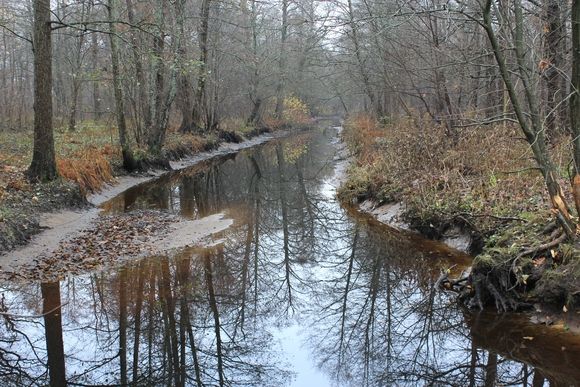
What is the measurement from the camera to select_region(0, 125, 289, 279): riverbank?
29.5 ft

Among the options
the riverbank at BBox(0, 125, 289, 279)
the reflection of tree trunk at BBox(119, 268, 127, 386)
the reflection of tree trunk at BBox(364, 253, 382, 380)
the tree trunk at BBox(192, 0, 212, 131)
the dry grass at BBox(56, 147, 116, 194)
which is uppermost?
the tree trunk at BBox(192, 0, 212, 131)

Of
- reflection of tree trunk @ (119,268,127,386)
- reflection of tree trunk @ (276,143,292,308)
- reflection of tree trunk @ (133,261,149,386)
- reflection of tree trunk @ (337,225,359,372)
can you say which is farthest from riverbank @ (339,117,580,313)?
reflection of tree trunk @ (119,268,127,386)

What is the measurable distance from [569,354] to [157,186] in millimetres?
14452

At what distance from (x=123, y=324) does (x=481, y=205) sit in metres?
6.28

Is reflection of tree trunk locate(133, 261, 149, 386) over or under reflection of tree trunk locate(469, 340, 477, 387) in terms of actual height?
over

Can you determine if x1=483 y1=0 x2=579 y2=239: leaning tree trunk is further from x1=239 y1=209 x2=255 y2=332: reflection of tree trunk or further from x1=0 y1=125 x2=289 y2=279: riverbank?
x1=0 y1=125 x2=289 y2=279: riverbank

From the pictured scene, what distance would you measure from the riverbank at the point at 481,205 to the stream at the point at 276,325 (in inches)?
16.5

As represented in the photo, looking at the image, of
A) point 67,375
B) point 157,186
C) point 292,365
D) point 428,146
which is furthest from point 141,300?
point 157,186

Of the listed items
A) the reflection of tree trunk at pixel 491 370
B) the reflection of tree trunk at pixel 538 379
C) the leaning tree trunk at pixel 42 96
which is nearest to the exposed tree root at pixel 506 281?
the reflection of tree trunk at pixel 491 370

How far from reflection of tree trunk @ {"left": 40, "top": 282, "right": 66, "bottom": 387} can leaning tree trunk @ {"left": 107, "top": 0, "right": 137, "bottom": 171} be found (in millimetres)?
10346

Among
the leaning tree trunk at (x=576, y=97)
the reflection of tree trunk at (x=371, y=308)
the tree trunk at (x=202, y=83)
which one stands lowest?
the reflection of tree trunk at (x=371, y=308)

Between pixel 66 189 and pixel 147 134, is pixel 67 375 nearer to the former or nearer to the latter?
pixel 66 189

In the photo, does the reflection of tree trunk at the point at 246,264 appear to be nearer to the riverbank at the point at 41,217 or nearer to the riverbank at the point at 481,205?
the riverbank at the point at 41,217

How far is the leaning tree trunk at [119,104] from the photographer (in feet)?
55.0
